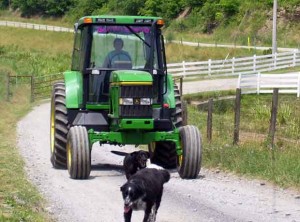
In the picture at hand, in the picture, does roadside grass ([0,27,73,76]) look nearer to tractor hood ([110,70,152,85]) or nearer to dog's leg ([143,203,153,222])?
tractor hood ([110,70,152,85])

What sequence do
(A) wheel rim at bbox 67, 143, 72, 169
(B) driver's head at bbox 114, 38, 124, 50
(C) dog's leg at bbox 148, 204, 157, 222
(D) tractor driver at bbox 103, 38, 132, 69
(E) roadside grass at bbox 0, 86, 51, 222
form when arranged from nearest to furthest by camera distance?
(C) dog's leg at bbox 148, 204, 157, 222 < (E) roadside grass at bbox 0, 86, 51, 222 < (A) wheel rim at bbox 67, 143, 72, 169 < (D) tractor driver at bbox 103, 38, 132, 69 < (B) driver's head at bbox 114, 38, 124, 50

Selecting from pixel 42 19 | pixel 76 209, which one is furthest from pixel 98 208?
pixel 42 19

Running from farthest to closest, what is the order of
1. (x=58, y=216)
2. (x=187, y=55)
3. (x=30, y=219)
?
1. (x=187, y=55)
2. (x=58, y=216)
3. (x=30, y=219)

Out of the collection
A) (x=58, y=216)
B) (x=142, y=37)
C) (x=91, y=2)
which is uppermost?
(x=91, y=2)

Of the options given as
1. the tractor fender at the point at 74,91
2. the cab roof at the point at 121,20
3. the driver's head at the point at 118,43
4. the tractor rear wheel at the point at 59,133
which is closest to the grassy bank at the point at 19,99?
the tractor rear wheel at the point at 59,133

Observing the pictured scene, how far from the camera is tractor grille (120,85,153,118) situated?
11727 millimetres

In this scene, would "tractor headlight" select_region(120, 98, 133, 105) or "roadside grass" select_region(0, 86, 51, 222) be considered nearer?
"roadside grass" select_region(0, 86, 51, 222)

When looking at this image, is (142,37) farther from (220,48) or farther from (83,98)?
(220,48)

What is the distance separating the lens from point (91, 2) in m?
84.4

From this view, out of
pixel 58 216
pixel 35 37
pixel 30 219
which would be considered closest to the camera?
pixel 30 219

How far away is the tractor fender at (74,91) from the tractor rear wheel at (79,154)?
3.36 ft

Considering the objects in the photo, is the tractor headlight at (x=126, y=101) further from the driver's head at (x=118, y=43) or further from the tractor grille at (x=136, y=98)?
the driver's head at (x=118, y=43)

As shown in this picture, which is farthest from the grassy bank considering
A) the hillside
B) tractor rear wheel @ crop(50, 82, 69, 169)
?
the hillside

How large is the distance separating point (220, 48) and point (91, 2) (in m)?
34.7
